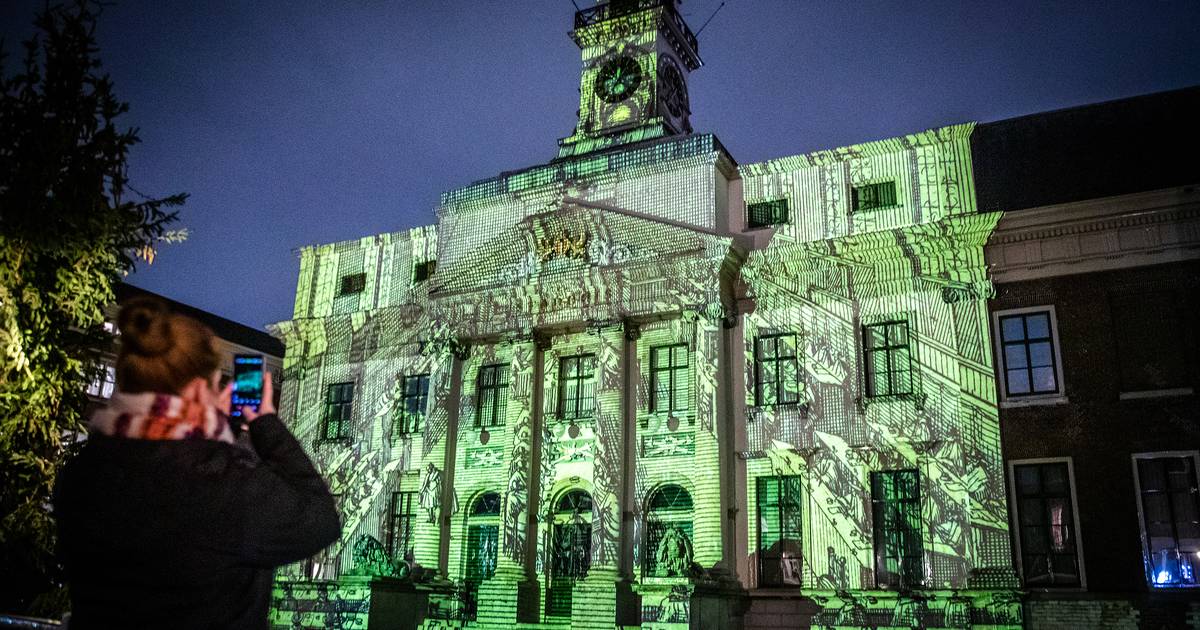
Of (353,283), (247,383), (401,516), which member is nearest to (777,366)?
(401,516)

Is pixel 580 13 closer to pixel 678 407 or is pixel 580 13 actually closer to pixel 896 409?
pixel 678 407

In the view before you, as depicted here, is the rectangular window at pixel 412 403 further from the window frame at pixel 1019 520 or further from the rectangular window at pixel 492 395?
the window frame at pixel 1019 520

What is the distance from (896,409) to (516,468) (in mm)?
9515

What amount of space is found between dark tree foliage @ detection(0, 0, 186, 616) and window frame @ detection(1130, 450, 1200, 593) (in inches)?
719

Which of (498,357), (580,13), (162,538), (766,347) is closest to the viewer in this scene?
(162,538)

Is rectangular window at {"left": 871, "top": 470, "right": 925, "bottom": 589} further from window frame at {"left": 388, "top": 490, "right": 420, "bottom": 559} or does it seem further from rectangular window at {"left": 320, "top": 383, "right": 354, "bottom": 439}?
rectangular window at {"left": 320, "top": 383, "right": 354, "bottom": 439}

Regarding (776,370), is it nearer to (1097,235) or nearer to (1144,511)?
(1097,235)

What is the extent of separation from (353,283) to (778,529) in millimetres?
16066

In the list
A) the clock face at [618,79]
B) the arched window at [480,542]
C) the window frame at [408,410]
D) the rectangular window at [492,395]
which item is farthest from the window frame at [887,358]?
the window frame at [408,410]

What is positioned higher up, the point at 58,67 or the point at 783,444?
the point at 58,67

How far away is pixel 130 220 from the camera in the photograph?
12164 millimetres

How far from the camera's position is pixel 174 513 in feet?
9.55

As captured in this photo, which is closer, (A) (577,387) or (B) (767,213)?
(B) (767,213)

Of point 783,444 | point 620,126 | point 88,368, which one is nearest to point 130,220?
point 88,368
